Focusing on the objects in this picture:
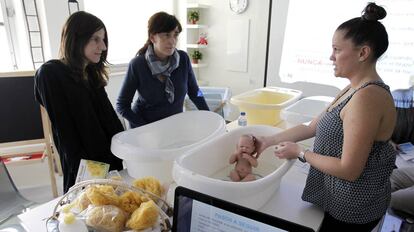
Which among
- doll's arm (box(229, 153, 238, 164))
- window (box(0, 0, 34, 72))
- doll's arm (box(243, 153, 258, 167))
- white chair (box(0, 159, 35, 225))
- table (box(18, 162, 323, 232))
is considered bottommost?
white chair (box(0, 159, 35, 225))

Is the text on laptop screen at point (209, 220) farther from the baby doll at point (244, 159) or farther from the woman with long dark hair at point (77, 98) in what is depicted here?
the woman with long dark hair at point (77, 98)

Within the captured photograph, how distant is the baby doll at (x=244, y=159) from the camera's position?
1.23m

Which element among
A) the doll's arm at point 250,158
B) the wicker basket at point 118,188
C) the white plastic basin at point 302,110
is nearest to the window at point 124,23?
the white plastic basin at point 302,110

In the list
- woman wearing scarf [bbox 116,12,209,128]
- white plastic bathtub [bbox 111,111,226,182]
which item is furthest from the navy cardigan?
white plastic bathtub [bbox 111,111,226,182]

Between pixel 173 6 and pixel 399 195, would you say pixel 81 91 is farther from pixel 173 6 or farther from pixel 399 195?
pixel 173 6

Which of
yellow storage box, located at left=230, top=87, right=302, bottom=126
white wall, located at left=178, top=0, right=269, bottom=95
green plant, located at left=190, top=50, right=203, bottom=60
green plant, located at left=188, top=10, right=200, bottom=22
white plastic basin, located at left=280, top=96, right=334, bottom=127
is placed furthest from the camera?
green plant, located at left=190, top=50, right=203, bottom=60

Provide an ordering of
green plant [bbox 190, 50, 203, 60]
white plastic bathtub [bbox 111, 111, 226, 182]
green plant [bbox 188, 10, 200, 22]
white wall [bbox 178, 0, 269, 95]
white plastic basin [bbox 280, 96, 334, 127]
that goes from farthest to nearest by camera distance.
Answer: green plant [bbox 190, 50, 203, 60], green plant [bbox 188, 10, 200, 22], white wall [bbox 178, 0, 269, 95], white plastic basin [bbox 280, 96, 334, 127], white plastic bathtub [bbox 111, 111, 226, 182]

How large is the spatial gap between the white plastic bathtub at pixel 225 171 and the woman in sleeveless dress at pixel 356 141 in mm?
143

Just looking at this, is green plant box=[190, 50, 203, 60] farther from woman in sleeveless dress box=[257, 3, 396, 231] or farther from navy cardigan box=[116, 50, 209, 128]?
woman in sleeveless dress box=[257, 3, 396, 231]

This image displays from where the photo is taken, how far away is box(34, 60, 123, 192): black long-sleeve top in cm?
120

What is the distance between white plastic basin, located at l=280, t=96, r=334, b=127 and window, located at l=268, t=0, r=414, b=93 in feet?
3.47

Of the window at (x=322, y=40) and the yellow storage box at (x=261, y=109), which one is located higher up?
the window at (x=322, y=40)

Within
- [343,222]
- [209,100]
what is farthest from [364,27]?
[209,100]

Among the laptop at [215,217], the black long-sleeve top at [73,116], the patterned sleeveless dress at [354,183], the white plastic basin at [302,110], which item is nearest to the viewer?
the laptop at [215,217]
